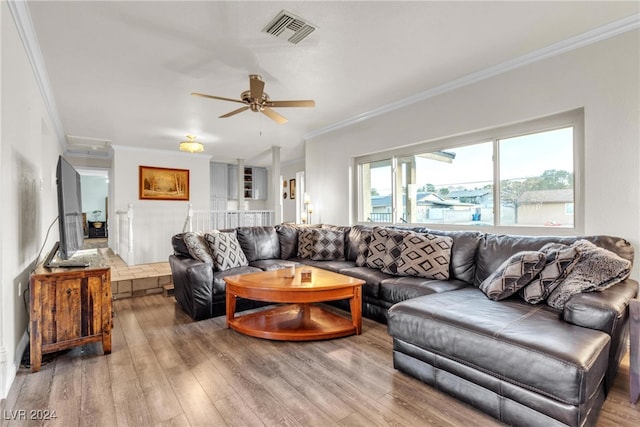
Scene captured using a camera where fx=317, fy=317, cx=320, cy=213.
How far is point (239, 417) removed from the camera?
66.5 inches

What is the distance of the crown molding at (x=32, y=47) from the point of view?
2168 millimetres

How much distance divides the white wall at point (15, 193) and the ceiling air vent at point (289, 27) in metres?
1.70

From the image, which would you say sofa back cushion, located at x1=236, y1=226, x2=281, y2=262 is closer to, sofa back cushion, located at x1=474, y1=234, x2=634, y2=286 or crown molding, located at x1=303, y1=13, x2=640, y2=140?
crown molding, located at x1=303, y1=13, x2=640, y2=140

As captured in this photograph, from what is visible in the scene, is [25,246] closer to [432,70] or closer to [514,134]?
[432,70]

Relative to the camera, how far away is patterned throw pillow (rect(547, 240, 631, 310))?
194cm

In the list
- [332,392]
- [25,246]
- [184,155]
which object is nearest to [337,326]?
[332,392]

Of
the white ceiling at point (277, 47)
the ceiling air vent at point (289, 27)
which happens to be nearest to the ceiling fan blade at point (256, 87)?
the white ceiling at point (277, 47)

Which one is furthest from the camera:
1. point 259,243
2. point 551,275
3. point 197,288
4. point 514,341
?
point 259,243

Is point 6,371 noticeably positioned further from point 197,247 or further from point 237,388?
point 197,247

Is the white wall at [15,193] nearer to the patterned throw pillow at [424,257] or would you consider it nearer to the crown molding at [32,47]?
the crown molding at [32,47]

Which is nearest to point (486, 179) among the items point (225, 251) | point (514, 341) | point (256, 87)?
point (514, 341)

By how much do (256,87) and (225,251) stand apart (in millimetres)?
1794

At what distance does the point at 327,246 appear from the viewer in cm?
423

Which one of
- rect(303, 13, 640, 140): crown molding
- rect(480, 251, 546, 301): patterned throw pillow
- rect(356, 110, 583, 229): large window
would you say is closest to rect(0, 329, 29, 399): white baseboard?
rect(480, 251, 546, 301): patterned throw pillow
